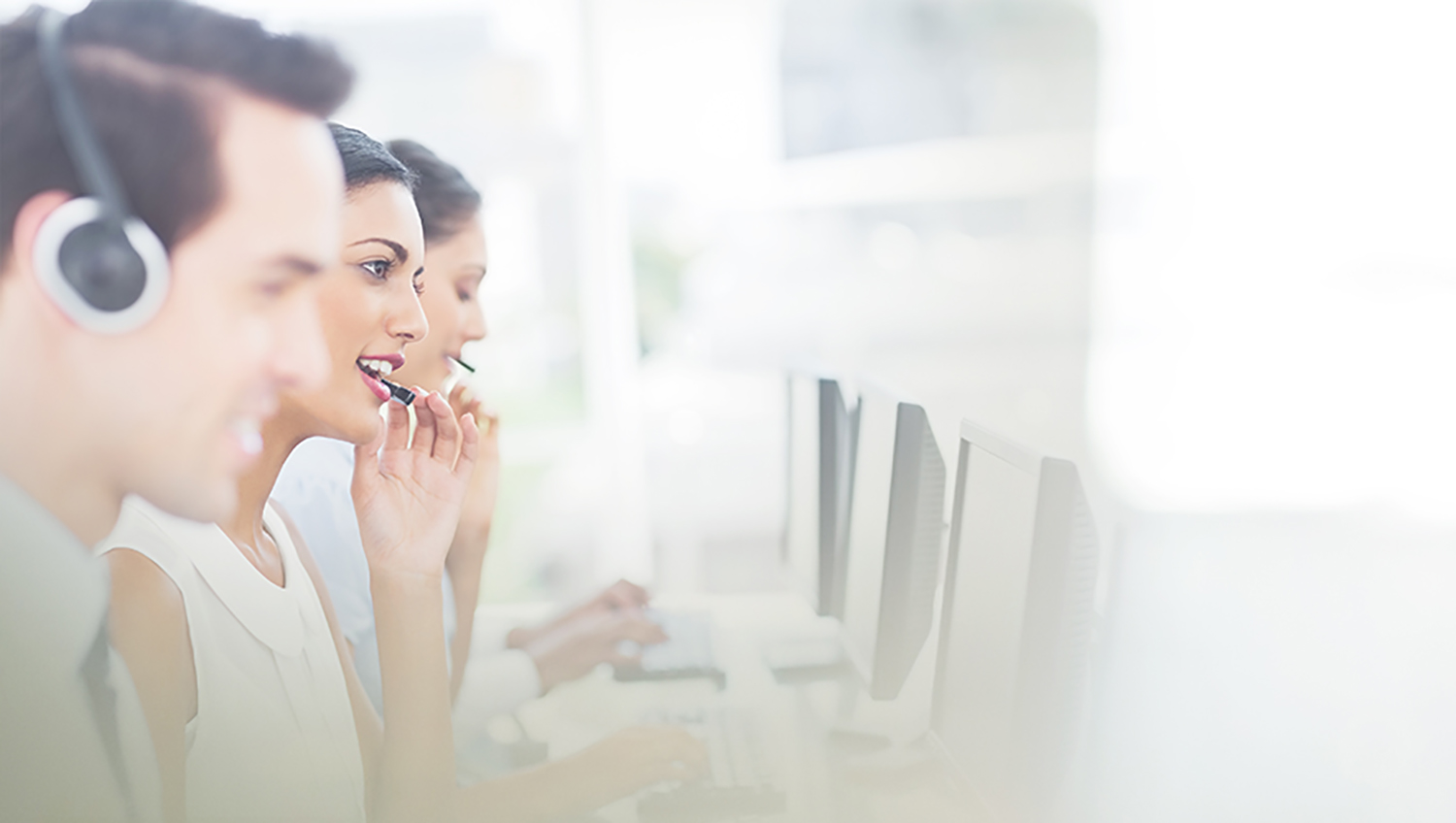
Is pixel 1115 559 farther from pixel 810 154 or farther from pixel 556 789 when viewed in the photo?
pixel 556 789

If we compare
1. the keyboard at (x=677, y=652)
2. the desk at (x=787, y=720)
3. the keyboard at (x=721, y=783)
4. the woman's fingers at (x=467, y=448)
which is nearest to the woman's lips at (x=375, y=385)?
the woman's fingers at (x=467, y=448)

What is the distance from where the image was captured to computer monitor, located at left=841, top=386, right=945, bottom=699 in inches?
45.3

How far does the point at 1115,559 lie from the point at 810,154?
0.75 meters

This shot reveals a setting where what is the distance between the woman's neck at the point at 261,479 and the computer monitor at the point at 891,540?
2.31 feet

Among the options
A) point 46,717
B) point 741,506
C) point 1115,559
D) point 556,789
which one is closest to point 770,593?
point 741,506

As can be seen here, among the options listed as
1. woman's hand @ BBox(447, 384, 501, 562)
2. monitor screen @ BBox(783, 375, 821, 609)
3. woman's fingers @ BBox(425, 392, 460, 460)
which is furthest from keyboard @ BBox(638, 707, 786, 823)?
woman's fingers @ BBox(425, 392, 460, 460)

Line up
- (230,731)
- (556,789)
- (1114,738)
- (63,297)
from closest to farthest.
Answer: (63,297) → (230,731) → (556,789) → (1114,738)

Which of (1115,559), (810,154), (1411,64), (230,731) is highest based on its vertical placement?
(1411,64)

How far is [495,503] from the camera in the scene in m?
1.24

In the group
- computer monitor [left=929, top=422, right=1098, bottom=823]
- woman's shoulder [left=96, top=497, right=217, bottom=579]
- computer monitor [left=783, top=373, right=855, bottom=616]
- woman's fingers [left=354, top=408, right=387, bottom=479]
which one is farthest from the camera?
computer monitor [left=783, top=373, right=855, bottom=616]

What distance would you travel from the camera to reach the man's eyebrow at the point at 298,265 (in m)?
1.06

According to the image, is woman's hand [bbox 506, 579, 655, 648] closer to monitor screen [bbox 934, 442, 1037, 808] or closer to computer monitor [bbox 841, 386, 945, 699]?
computer monitor [bbox 841, 386, 945, 699]

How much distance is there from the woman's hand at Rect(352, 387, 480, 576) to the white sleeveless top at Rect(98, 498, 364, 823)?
0.35ft

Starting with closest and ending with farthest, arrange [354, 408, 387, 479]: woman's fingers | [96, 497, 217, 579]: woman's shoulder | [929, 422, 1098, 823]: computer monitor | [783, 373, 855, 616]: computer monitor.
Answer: [929, 422, 1098, 823]: computer monitor < [96, 497, 217, 579]: woman's shoulder < [354, 408, 387, 479]: woman's fingers < [783, 373, 855, 616]: computer monitor
